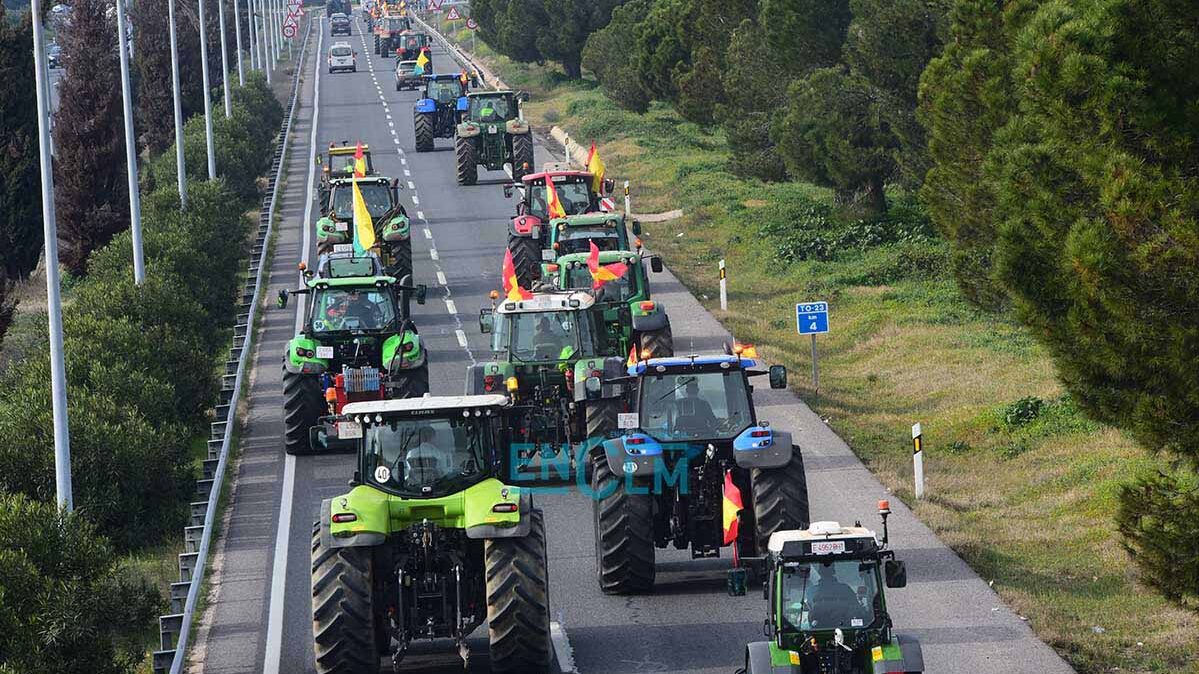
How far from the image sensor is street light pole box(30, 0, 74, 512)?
2058 centimetres

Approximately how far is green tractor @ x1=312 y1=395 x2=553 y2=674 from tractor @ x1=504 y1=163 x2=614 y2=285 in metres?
20.6

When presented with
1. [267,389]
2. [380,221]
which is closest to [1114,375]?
[267,389]

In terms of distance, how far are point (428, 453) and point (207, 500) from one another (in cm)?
873

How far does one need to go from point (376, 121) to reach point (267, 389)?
42.7m

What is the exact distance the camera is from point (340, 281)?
89.7 ft

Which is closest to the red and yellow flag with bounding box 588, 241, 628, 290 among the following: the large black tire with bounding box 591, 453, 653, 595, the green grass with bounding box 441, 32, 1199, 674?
the green grass with bounding box 441, 32, 1199, 674

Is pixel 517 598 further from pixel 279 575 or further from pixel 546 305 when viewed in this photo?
pixel 546 305

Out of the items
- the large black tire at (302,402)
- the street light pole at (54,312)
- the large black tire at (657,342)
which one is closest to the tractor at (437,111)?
the large black tire at (657,342)

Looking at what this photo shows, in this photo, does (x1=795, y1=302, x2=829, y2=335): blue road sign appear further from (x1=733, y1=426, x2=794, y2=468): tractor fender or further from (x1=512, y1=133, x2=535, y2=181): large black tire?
(x1=512, y1=133, x2=535, y2=181): large black tire

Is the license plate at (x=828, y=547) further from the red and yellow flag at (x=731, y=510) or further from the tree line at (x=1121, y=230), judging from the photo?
the red and yellow flag at (x=731, y=510)

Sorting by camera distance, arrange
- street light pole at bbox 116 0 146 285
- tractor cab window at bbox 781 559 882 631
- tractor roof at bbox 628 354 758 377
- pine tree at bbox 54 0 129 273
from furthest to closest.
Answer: pine tree at bbox 54 0 129 273 < street light pole at bbox 116 0 146 285 < tractor roof at bbox 628 354 758 377 < tractor cab window at bbox 781 559 882 631

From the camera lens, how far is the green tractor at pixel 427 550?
1570 cm

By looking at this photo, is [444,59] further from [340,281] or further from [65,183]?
[340,281]

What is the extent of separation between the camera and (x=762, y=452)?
1806 centimetres
